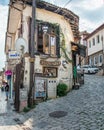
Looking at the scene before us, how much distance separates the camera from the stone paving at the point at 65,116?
12.7 meters

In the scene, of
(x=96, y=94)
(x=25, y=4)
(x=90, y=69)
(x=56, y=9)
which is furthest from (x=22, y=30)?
(x=90, y=69)

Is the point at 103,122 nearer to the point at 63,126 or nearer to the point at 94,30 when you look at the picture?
the point at 63,126

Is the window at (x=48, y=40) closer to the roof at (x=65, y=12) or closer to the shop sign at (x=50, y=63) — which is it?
the shop sign at (x=50, y=63)

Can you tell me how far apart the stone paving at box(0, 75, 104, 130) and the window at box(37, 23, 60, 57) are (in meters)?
3.78

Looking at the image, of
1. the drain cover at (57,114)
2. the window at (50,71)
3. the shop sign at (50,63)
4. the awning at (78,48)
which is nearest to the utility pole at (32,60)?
the shop sign at (50,63)

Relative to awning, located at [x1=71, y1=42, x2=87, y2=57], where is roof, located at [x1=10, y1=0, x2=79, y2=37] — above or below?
above

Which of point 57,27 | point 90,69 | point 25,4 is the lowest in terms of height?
point 90,69

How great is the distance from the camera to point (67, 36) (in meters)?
23.3

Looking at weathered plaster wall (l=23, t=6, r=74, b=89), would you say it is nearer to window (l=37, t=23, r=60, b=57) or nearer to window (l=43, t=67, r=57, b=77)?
window (l=43, t=67, r=57, b=77)

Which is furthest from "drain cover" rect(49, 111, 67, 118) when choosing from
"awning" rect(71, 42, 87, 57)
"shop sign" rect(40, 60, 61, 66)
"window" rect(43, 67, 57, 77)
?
"awning" rect(71, 42, 87, 57)

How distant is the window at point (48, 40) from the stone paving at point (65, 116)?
378cm

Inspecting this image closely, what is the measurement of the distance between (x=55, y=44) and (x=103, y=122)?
10.7 meters

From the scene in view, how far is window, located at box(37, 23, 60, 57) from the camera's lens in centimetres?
2105

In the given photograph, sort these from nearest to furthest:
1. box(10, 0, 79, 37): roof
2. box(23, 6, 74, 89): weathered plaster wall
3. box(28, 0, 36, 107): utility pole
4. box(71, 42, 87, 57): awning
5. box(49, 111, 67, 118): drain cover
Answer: box(49, 111, 67, 118): drain cover
box(28, 0, 36, 107): utility pole
box(23, 6, 74, 89): weathered plaster wall
box(10, 0, 79, 37): roof
box(71, 42, 87, 57): awning
